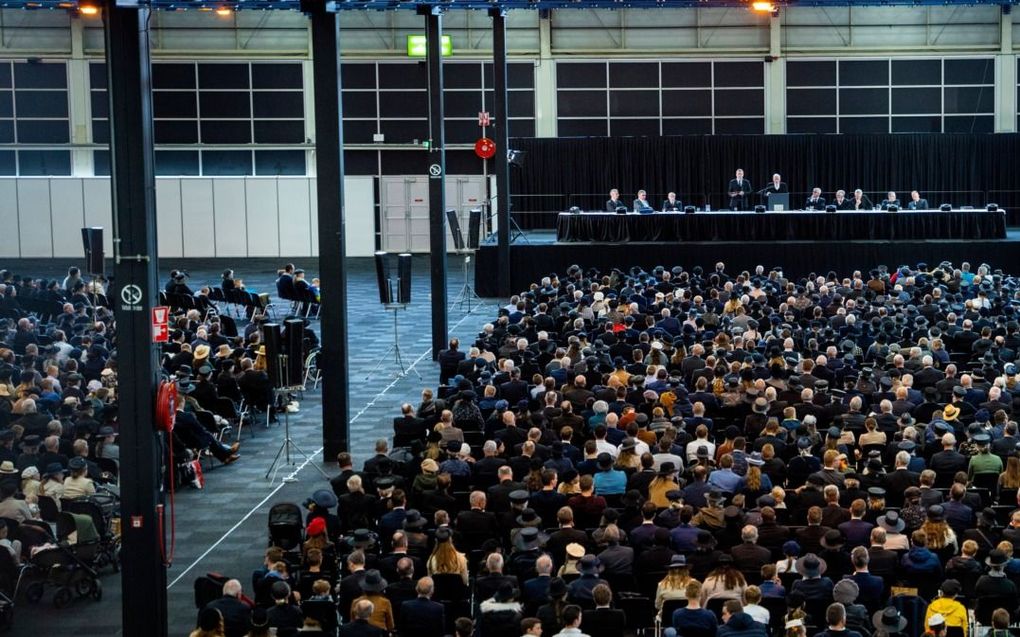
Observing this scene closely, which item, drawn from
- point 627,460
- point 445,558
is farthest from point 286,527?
point 627,460

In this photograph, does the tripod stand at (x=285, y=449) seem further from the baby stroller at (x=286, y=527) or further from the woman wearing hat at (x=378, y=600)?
the woman wearing hat at (x=378, y=600)

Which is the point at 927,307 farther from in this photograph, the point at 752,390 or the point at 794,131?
the point at 794,131

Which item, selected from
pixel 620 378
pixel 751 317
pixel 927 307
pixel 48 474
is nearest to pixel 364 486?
pixel 48 474

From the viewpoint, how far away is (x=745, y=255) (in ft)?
117

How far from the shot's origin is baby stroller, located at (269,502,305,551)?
46.3 feet

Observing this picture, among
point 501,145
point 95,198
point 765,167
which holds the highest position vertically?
point 501,145

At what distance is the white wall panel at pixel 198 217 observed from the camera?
46.4 m

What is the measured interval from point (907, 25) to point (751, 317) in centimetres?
2283

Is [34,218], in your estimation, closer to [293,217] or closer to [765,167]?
[293,217]

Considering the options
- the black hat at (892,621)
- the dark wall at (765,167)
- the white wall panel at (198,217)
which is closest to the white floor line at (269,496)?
the black hat at (892,621)

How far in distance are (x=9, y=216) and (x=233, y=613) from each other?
38.6m

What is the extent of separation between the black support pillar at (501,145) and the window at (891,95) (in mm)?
13421

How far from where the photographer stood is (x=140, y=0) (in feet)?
42.2

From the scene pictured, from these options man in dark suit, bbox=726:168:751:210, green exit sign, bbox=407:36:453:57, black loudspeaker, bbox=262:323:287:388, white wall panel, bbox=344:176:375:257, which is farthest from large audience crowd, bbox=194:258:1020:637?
white wall panel, bbox=344:176:375:257
